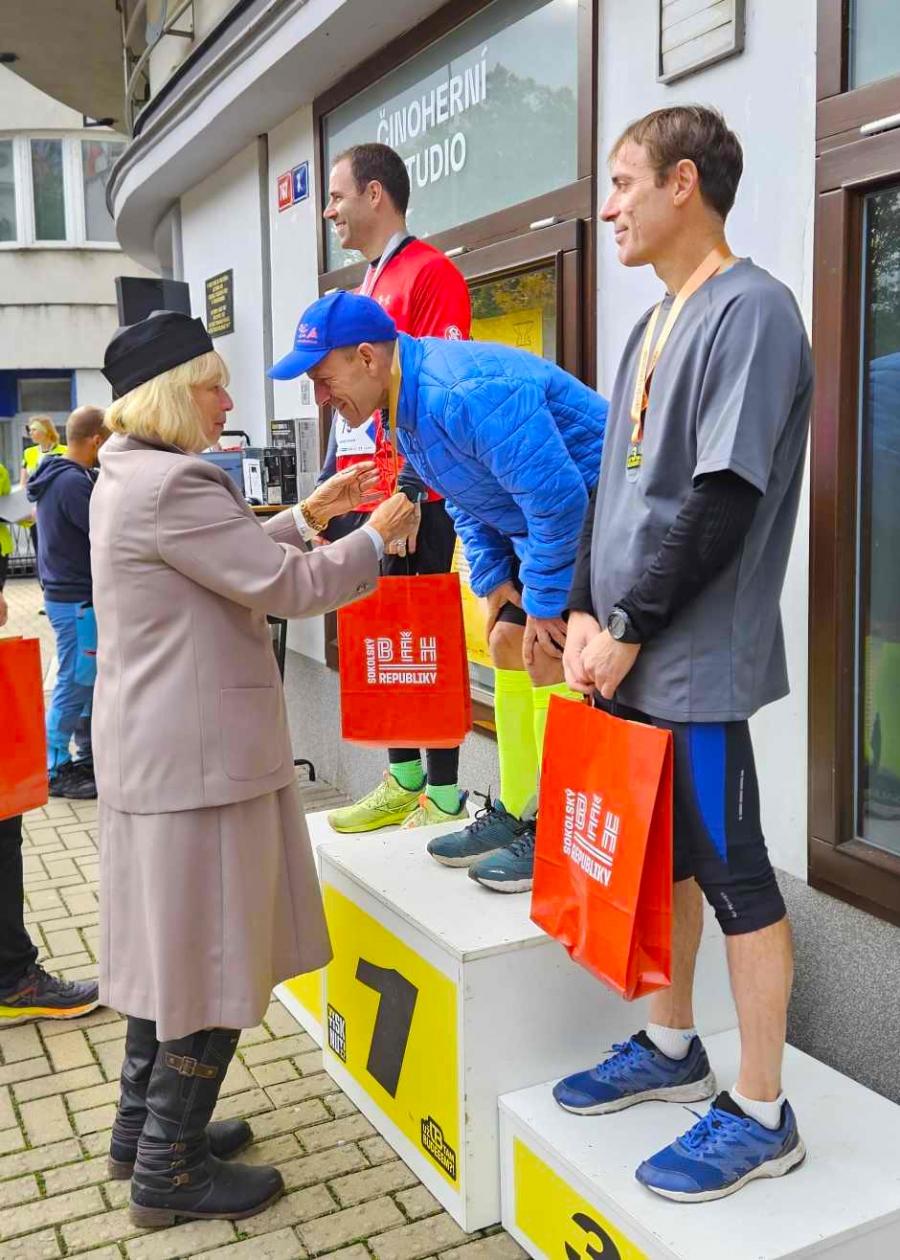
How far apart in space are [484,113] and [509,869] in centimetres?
309

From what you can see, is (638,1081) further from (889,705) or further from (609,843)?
(889,705)

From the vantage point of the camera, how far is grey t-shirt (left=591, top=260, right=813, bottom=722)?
1958 millimetres

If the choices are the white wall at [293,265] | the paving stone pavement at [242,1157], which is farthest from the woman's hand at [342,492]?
the white wall at [293,265]

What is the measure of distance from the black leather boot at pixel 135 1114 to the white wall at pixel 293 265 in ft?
11.3

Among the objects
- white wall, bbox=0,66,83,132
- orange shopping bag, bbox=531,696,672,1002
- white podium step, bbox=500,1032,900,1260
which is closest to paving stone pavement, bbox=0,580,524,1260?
white podium step, bbox=500,1032,900,1260

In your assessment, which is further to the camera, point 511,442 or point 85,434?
point 85,434

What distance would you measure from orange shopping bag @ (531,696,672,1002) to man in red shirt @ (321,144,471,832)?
140 centimetres

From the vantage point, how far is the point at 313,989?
11.7 feet

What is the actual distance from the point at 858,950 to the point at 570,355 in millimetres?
2126

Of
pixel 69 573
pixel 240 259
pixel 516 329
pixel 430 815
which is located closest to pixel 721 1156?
pixel 430 815

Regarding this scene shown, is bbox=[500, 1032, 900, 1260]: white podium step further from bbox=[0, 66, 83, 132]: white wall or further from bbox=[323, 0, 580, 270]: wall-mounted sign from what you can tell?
bbox=[0, 66, 83, 132]: white wall

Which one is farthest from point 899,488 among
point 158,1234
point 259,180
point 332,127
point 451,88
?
point 259,180

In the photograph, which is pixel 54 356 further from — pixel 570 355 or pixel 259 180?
pixel 570 355

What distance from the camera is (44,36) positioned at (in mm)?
9789
